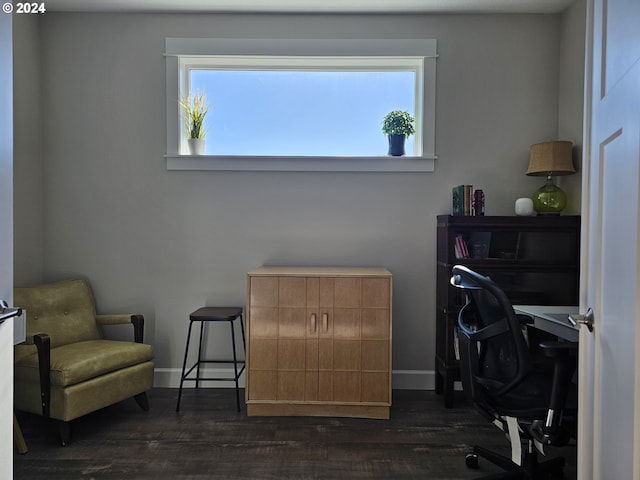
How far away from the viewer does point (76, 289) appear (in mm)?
3084

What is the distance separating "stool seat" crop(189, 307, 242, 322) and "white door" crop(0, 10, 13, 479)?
1556mm

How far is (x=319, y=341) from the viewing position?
2.77m

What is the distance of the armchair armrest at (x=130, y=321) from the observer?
2961 mm

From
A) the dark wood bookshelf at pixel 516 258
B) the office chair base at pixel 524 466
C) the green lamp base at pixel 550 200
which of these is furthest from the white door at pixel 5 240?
the green lamp base at pixel 550 200

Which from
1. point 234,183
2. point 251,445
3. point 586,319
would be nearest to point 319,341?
point 251,445

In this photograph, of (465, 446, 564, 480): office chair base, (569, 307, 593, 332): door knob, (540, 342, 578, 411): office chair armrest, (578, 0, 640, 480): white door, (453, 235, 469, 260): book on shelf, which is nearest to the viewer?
(578, 0, 640, 480): white door

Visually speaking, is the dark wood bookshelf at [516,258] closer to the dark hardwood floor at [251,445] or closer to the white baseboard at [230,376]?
the white baseboard at [230,376]

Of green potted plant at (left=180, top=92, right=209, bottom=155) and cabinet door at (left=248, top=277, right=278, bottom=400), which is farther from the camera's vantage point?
green potted plant at (left=180, top=92, right=209, bottom=155)

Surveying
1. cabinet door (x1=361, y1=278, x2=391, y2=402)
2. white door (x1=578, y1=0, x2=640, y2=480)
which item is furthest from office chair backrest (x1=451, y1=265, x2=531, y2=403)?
cabinet door (x1=361, y1=278, x2=391, y2=402)

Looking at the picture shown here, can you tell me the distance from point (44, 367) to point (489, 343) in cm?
233

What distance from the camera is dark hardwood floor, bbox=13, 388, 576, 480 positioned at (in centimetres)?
218

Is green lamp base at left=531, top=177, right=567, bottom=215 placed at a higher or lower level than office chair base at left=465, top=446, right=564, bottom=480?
higher

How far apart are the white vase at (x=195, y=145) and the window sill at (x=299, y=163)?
48mm

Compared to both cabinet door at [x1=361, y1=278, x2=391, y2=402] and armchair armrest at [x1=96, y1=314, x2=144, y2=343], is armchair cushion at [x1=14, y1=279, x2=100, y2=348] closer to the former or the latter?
armchair armrest at [x1=96, y1=314, x2=144, y2=343]
